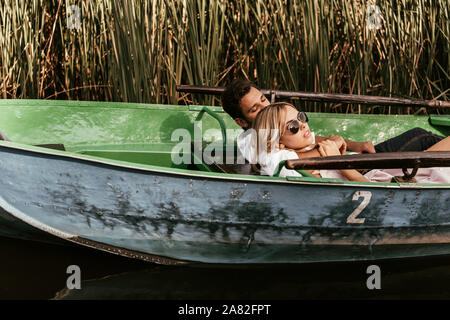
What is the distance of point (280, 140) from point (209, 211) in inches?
21.4

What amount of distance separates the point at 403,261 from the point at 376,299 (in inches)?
20.6

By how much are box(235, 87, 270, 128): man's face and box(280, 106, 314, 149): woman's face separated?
1.55 ft

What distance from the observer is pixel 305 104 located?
4664 millimetres

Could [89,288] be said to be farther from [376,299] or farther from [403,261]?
[403,261]

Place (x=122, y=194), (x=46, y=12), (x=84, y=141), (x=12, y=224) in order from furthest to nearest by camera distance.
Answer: (x=46, y=12) < (x=84, y=141) < (x=12, y=224) < (x=122, y=194)

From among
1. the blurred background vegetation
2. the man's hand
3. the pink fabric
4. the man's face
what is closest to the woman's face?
the pink fabric

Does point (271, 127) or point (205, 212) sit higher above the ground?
point (271, 127)

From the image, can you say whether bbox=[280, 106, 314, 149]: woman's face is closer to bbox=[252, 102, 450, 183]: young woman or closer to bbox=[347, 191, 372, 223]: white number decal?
bbox=[252, 102, 450, 183]: young woman

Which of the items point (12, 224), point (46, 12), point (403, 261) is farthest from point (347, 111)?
point (12, 224)

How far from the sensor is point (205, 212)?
292cm

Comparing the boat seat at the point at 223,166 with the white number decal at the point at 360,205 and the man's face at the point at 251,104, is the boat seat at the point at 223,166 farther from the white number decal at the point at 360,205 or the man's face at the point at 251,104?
the white number decal at the point at 360,205

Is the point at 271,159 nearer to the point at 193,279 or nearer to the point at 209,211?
the point at 209,211

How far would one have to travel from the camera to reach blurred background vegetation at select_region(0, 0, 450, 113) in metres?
4.14

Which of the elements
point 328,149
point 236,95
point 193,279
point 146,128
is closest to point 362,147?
point 328,149
